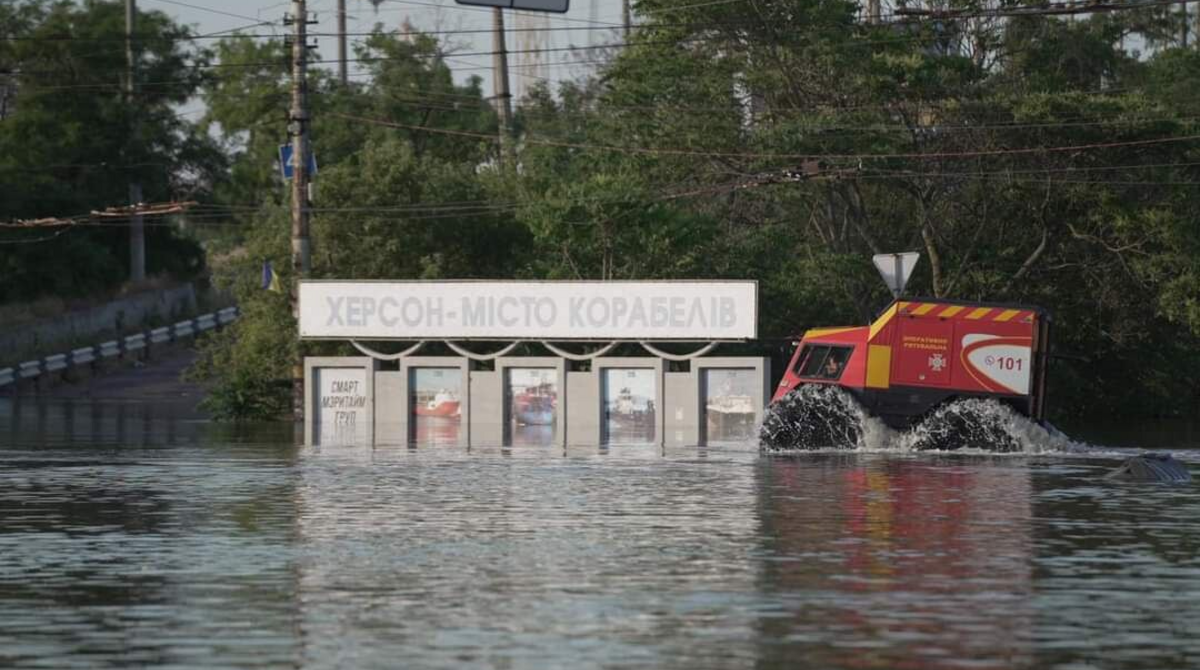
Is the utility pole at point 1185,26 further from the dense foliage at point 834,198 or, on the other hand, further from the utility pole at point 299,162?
the utility pole at point 299,162

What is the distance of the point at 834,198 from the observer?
218ft

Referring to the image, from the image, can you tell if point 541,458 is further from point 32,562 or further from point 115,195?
point 115,195

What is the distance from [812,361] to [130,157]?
187ft

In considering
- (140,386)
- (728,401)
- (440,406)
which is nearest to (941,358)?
(728,401)

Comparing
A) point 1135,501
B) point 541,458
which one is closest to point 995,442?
point 541,458

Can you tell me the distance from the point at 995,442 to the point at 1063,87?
Result: 3010cm

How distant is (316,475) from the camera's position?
32.3m

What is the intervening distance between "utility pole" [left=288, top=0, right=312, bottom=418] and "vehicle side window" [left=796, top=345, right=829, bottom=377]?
54.5 feet

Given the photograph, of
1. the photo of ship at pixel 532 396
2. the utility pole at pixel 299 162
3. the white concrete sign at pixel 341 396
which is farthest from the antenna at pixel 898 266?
the utility pole at pixel 299 162

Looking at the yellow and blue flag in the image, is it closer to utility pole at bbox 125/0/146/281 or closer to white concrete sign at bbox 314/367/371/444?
white concrete sign at bbox 314/367/371/444

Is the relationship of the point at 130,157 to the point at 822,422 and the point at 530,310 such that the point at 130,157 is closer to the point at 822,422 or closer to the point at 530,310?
the point at 530,310

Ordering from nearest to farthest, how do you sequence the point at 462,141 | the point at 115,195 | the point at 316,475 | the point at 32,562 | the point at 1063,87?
the point at 32,562 → the point at 316,475 → the point at 1063,87 → the point at 115,195 → the point at 462,141

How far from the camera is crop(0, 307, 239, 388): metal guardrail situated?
7569 centimetres

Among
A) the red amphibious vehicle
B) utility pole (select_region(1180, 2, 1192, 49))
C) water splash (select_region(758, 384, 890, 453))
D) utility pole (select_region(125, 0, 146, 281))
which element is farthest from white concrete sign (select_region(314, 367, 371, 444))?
utility pole (select_region(1180, 2, 1192, 49))
